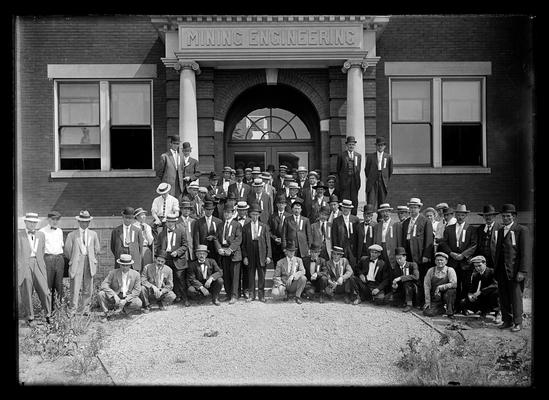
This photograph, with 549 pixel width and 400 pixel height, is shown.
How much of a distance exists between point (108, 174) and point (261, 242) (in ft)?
18.2

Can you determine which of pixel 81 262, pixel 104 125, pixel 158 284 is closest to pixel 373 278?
pixel 158 284

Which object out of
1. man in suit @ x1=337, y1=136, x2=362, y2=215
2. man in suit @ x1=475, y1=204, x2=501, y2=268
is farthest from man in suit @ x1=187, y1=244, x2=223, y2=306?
man in suit @ x1=475, y1=204, x2=501, y2=268

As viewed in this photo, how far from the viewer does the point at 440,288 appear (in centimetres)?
980

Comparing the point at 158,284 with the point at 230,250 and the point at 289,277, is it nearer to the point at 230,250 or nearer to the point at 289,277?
the point at 230,250

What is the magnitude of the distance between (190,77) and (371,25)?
14.6 feet

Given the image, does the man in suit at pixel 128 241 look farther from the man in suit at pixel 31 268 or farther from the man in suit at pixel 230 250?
the man in suit at pixel 230 250

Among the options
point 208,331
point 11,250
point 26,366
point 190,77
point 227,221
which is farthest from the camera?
point 190,77

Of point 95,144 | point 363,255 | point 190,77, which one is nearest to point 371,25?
point 190,77

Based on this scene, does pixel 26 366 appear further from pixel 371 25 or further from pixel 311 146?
pixel 371 25

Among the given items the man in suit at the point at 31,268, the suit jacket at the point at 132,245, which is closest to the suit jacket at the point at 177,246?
the suit jacket at the point at 132,245

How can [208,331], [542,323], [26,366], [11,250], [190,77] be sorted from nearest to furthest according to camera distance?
[11,250], [542,323], [26,366], [208,331], [190,77]

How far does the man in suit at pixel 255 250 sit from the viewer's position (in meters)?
10.5

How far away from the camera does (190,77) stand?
1344 cm

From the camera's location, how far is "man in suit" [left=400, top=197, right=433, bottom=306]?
34.1 feet
